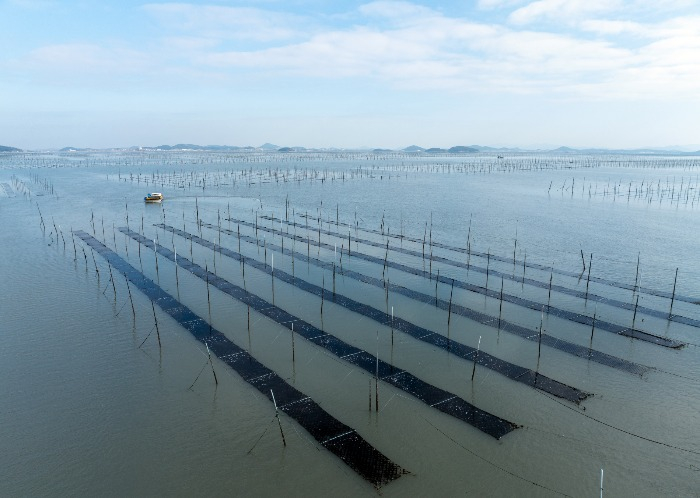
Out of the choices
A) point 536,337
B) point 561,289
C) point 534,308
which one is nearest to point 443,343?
point 536,337

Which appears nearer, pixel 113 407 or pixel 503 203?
pixel 113 407

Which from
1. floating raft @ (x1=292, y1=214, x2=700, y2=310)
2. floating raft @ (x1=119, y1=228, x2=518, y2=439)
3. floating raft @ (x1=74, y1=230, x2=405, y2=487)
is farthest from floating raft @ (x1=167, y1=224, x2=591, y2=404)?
floating raft @ (x1=292, y1=214, x2=700, y2=310)

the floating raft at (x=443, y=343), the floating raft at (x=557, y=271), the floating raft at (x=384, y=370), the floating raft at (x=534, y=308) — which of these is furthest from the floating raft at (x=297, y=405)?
the floating raft at (x=557, y=271)

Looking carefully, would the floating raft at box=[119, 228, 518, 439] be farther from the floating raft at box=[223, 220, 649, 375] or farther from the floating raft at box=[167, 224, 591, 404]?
the floating raft at box=[223, 220, 649, 375]

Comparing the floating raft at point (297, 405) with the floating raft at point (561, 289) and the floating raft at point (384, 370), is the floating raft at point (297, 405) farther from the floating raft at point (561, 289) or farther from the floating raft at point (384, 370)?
the floating raft at point (561, 289)

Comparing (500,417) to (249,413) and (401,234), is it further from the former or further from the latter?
(401,234)

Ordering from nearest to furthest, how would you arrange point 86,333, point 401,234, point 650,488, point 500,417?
1. point 650,488
2. point 500,417
3. point 86,333
4. point 401,234

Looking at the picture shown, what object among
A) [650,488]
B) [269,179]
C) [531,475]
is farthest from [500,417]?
[269,179]
